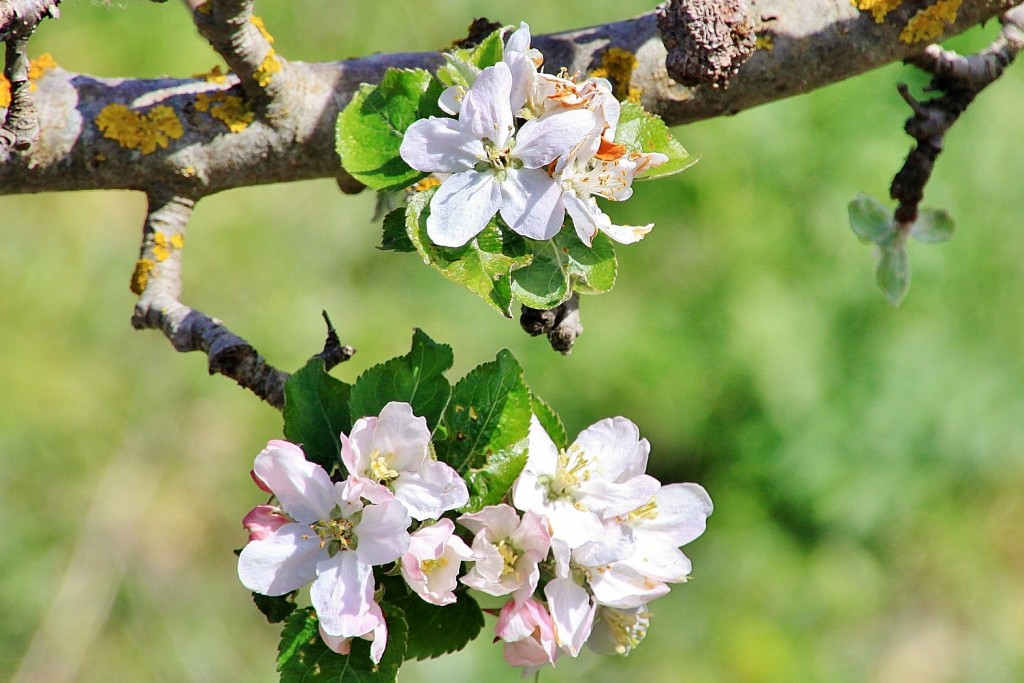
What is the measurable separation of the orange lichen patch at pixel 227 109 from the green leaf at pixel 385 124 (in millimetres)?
257

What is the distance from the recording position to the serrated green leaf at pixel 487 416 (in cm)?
91

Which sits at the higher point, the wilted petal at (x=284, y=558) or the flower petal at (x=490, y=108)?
the flower petal at (x=490, y=108)

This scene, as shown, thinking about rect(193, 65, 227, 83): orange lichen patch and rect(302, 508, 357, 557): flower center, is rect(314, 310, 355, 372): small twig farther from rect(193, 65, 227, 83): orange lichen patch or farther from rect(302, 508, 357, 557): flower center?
rect(193, 65, 227, 83): orange lichen patch

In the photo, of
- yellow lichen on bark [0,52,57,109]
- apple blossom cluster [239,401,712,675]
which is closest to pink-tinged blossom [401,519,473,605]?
apple blossom cluster [239,401,712,675]

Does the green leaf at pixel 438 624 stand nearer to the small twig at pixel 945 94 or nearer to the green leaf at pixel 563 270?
the green leaf at pixel 563 270

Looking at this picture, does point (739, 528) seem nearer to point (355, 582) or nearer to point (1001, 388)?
point (1001, 388)

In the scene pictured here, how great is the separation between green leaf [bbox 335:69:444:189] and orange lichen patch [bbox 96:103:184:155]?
0.30 meters

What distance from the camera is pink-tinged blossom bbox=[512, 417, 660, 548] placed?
2.95ft

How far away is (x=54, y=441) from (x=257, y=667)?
0.82 metres

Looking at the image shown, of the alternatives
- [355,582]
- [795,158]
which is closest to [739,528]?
[795,158]

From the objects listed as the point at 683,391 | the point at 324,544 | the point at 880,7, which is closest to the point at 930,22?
the point at 880,7

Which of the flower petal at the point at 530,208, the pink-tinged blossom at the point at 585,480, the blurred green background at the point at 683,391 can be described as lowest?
the blurred green background at the point at 683,391

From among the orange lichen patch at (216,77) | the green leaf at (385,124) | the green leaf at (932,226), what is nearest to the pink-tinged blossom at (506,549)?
the green leaf at (385,124)

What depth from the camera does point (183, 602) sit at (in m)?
2.58
